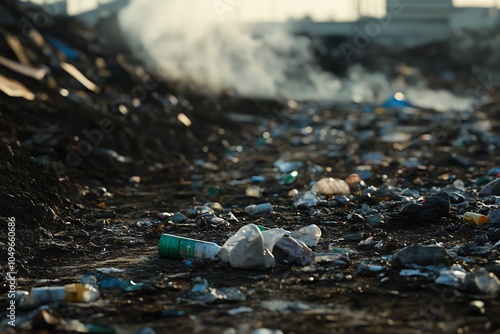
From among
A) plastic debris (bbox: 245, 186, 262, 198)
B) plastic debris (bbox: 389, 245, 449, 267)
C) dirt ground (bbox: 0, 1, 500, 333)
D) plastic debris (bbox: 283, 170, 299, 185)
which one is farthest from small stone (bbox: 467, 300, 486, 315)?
plastic debris (bbox: 283, 170, 299, 185)

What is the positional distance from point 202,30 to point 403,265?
14060 millimetres

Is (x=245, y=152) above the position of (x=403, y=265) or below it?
above

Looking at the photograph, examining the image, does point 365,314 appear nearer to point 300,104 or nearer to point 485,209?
point 485,209

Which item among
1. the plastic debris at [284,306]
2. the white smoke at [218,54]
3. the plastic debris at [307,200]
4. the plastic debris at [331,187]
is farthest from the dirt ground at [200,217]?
the white smoke at [218,54]

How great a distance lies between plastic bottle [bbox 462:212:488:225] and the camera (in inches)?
189

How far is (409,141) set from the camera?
35.6ft

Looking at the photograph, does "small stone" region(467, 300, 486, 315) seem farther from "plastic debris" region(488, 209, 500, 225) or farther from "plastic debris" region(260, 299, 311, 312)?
"plastic debris" region(488, 209, 500, 225)

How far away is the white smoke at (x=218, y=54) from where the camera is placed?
16.0m

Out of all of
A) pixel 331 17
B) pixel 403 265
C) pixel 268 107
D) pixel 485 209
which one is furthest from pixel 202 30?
pixel 331 17

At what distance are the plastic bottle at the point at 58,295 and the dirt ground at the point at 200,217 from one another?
0.07 metres

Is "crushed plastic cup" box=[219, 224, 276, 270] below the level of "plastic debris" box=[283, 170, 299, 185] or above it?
below

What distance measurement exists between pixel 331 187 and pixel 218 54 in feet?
40.2

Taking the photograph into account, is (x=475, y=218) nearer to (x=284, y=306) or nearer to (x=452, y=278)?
(x=452, y=278)

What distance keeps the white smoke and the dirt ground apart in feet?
11.6
